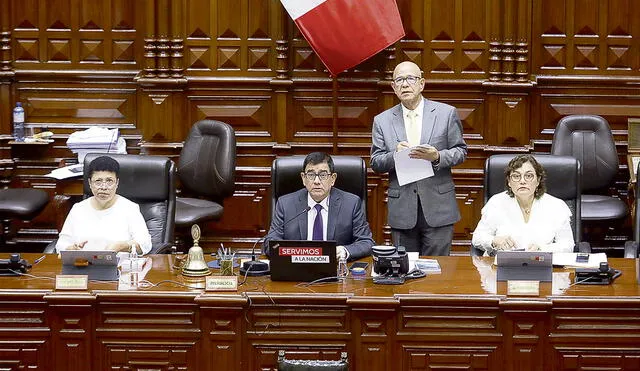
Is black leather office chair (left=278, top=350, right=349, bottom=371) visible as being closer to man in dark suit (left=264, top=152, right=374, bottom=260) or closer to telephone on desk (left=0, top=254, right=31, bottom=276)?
man in dark suit (left=264, top=152, right=374, bottom=260)

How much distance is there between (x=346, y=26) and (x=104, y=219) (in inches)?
103

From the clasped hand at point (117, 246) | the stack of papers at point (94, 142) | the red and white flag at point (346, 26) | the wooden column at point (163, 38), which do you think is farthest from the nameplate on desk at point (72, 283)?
the wooden column at point (163, 38)

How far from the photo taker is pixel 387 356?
5500 mm

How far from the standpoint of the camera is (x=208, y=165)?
8.38m

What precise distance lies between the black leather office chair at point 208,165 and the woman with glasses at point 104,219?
1.67 meters

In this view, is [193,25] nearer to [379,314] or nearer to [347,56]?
[347,56]

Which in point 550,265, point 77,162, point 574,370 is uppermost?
point 77,162

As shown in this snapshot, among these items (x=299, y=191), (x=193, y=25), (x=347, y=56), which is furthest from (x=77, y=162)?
(x=299, y=191)

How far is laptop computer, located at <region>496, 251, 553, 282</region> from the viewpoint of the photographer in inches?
225

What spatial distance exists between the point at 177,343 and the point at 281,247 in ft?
2.19

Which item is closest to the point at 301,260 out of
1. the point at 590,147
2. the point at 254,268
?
the point at 254,268

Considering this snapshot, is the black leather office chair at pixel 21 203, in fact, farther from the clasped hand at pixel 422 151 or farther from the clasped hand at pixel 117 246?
the clasped hand at pixel 422 151

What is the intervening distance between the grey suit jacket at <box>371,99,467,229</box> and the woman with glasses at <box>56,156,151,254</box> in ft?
4.80

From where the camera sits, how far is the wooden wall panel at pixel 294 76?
897 centimetres
